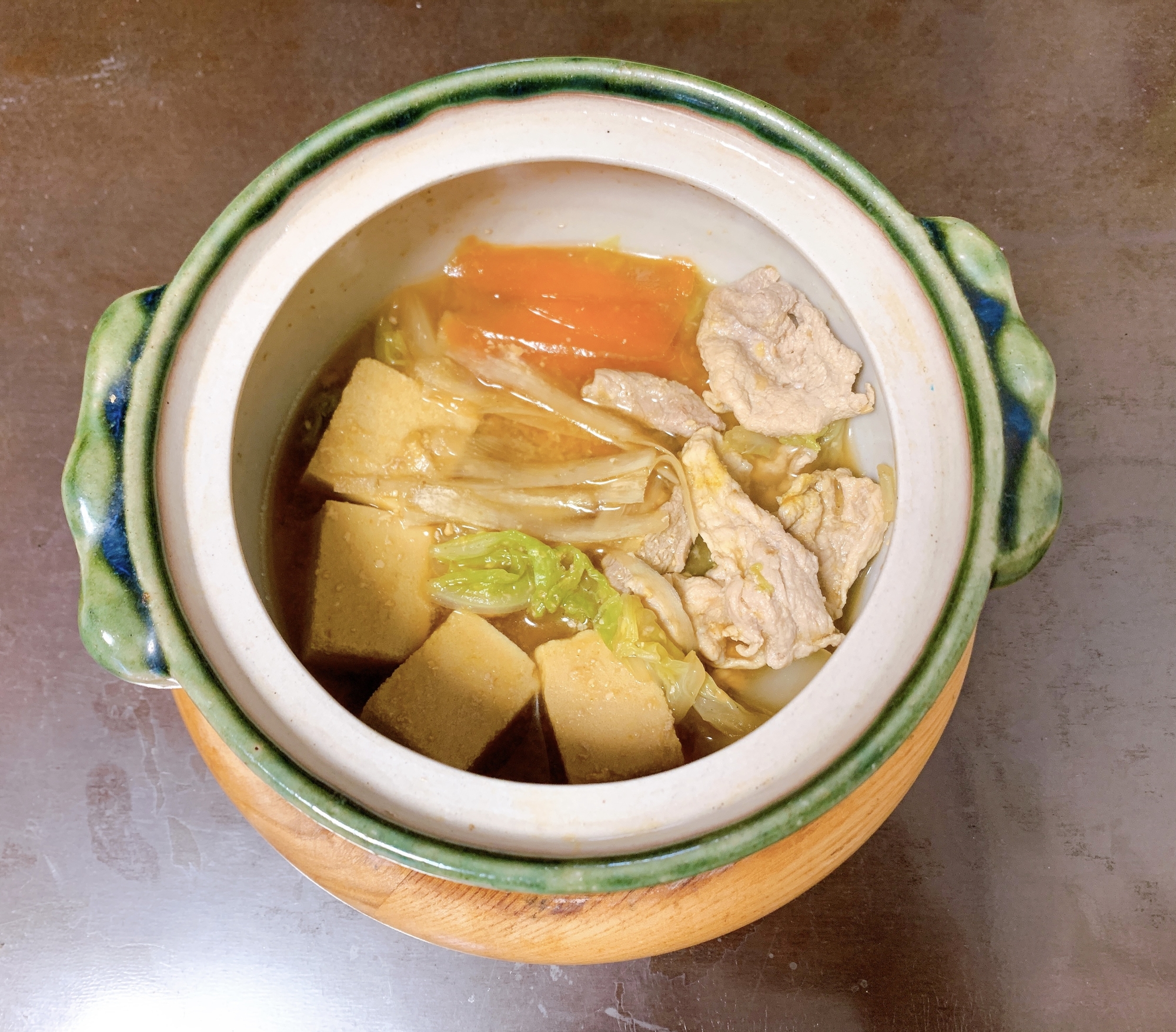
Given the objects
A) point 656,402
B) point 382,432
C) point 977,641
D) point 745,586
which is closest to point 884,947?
point 977,641

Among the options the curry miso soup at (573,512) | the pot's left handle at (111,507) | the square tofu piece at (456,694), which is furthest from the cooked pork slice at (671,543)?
the pot's left handle at (111,507)

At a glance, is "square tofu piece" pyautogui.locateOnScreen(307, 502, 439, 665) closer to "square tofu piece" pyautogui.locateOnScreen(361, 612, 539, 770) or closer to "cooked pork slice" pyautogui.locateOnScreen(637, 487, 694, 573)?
"square tofu piece" pyautogui.locateOnScreen(361, 612, 539, 770)

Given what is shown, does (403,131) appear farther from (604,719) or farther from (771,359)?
(604,719)

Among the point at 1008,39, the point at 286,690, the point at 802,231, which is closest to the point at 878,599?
the point at 802,231

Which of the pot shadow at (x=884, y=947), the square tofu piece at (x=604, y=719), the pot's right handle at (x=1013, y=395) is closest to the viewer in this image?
the pot's right handle at (x=1013, y=395)

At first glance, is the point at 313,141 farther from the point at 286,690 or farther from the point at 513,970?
the point at 513,970

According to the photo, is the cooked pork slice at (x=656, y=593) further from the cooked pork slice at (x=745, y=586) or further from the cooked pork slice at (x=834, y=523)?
the cooked pork slice at (x=834, y=523)
